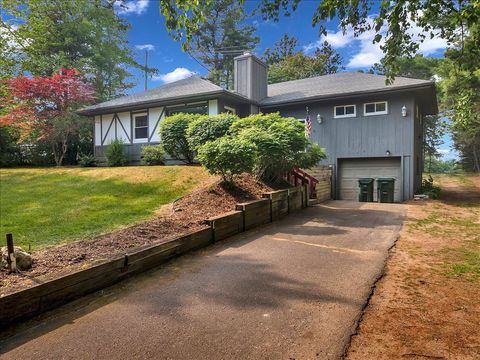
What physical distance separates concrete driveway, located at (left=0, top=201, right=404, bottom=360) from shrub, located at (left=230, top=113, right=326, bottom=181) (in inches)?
141

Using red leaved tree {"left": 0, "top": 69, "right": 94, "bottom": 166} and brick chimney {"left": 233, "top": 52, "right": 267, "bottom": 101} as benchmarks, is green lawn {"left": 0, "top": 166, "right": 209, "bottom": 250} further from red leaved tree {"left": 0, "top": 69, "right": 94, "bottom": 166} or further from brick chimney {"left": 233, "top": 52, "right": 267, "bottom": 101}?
brick chimney {"left": 233, "top": 52, "right": 267, "bottom": 101}

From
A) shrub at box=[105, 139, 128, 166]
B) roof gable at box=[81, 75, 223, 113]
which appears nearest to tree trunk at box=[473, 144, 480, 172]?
roof gable at box=[81, 75, 223, 113]

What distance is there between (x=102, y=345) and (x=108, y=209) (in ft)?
15.2

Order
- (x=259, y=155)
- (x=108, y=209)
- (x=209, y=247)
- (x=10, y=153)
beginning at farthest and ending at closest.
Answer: (x=10, y=153) < (x=259, y=155) < (x=108, y=209) < (x=209, y=247)

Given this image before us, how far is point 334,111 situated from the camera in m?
14.4

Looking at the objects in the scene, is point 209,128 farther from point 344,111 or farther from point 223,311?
point 223,311

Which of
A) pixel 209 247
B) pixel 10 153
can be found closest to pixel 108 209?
pixel 209 247

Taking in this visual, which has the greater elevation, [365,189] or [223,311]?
[365,189]

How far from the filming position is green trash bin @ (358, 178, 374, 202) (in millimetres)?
12992

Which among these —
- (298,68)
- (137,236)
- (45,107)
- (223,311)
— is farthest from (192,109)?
(298,68)

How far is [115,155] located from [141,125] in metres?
2.06

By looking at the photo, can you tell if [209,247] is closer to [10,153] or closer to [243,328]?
[243,328]

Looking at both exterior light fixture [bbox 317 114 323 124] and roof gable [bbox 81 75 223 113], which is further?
exterior light fixture [bbox 317 114 323 124]

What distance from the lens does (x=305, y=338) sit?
2.59m
